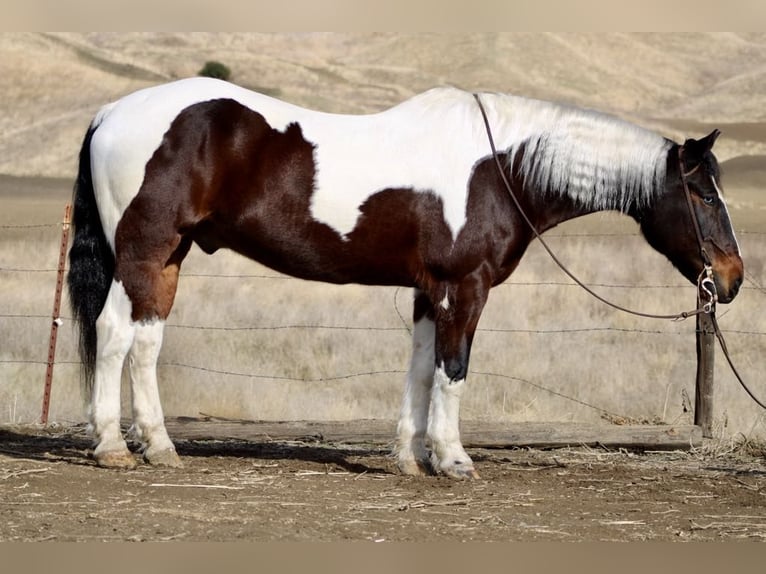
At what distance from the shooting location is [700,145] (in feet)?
19.3

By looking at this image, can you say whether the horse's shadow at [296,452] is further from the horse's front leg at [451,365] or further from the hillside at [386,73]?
the hillside at [386,73]

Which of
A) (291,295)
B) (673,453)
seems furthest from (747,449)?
(291,295)

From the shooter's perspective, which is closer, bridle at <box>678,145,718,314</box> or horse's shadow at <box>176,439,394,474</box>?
bridle at <box>678,145,718,314</box>

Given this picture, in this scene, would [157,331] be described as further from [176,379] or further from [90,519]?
[176,379]

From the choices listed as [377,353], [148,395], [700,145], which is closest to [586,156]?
[700,145]

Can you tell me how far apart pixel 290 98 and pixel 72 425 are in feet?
87.2

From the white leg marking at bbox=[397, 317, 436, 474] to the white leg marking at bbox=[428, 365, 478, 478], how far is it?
0.51 ft

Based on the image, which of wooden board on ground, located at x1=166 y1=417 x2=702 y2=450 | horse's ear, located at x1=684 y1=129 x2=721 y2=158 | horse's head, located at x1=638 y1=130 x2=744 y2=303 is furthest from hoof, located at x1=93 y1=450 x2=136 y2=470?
horse's ear, located at x1=684 y1=129 x2=721 y2=158

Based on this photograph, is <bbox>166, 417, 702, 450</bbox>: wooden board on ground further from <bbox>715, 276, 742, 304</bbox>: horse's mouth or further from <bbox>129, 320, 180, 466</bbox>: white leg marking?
<bbox>715, 276, 742, 304</bbox>: horse's mouth

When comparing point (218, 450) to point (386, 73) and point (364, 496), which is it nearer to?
point (364, 496)

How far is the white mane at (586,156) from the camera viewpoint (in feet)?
19.7

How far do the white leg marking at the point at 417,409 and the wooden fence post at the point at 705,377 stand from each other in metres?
2.29

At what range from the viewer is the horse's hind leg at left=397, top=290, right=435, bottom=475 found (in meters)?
6.18

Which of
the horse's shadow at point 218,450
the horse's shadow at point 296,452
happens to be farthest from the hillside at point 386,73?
the horse's shadow at point 296,452
